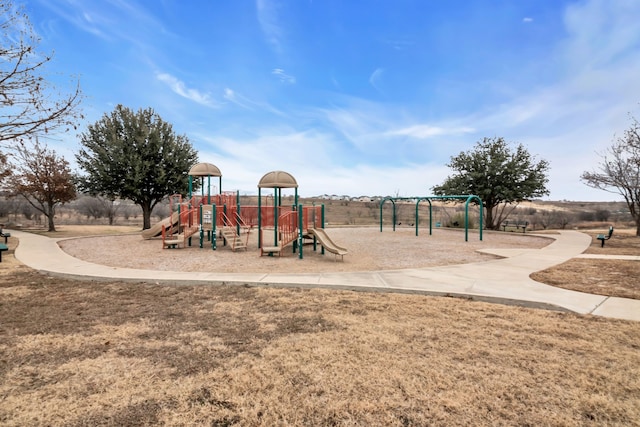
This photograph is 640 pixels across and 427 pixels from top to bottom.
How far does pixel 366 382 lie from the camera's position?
10.2 feet

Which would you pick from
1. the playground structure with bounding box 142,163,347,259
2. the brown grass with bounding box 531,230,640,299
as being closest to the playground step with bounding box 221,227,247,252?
the playground structure with bounding box 142,163,347,259

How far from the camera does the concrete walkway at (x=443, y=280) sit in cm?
571

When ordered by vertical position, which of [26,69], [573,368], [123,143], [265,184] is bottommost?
[573,368]

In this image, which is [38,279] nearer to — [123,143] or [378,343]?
[378,343]

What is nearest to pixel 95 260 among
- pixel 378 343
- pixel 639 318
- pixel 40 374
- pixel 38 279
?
pixel 38 279

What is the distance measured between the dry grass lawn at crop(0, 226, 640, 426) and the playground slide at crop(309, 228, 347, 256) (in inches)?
187

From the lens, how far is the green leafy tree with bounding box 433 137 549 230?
24.9 meters

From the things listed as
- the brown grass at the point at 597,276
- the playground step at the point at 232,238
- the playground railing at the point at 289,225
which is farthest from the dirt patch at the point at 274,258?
the brown grass at the point at 597,276

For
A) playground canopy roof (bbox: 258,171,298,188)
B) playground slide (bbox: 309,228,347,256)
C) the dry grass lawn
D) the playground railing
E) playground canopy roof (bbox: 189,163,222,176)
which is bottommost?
the dry grass lawn

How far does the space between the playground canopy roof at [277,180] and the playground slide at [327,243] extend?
6.11 feet

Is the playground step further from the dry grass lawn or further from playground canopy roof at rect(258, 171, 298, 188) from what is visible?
the dry grass lawn

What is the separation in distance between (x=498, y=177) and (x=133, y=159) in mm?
25319

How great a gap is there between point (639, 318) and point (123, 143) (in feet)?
86.8

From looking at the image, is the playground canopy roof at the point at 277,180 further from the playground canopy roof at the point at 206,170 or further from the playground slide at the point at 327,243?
the playground canopy roof at the point at 206,170
